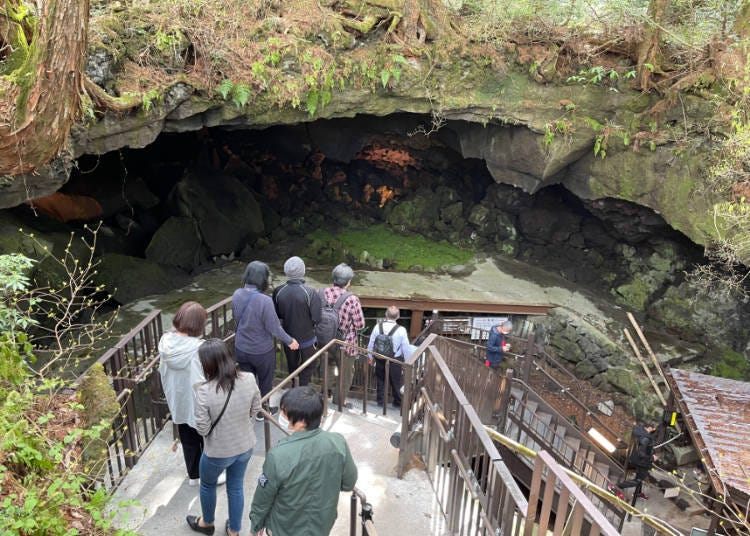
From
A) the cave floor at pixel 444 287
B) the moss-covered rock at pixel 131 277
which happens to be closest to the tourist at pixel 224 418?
the cave floor at pixel 444 287

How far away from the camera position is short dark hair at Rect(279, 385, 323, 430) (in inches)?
100

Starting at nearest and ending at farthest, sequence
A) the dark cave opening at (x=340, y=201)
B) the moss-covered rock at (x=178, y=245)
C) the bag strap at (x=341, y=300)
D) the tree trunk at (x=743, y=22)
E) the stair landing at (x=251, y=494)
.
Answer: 1. the stair landing at (x=251, y=494)
2. the bag strap at (x=341, y=300)
3. the tree trunk at (x=743, y=22)
4. the moss-covered rock at (x=178, y=245)
5. the dark cave opening at (x=340, y=201)

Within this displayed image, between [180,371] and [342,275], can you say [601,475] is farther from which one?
[180,371]

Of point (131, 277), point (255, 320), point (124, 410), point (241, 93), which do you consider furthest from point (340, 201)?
point (124, 410)

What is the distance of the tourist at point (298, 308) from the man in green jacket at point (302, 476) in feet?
8.18

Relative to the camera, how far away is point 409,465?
15.0 ft

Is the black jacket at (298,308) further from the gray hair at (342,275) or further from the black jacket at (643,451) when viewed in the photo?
the black jacket at (643,451)

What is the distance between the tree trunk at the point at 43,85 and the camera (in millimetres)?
4855

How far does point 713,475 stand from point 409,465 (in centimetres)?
502

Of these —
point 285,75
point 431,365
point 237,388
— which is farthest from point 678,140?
point 237,388

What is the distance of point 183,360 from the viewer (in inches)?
136

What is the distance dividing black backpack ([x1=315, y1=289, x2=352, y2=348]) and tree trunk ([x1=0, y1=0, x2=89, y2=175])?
3.57 meters

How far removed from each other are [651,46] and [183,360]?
36.6 ft

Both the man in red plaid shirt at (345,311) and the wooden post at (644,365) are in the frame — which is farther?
the wooden post at (644,365)
